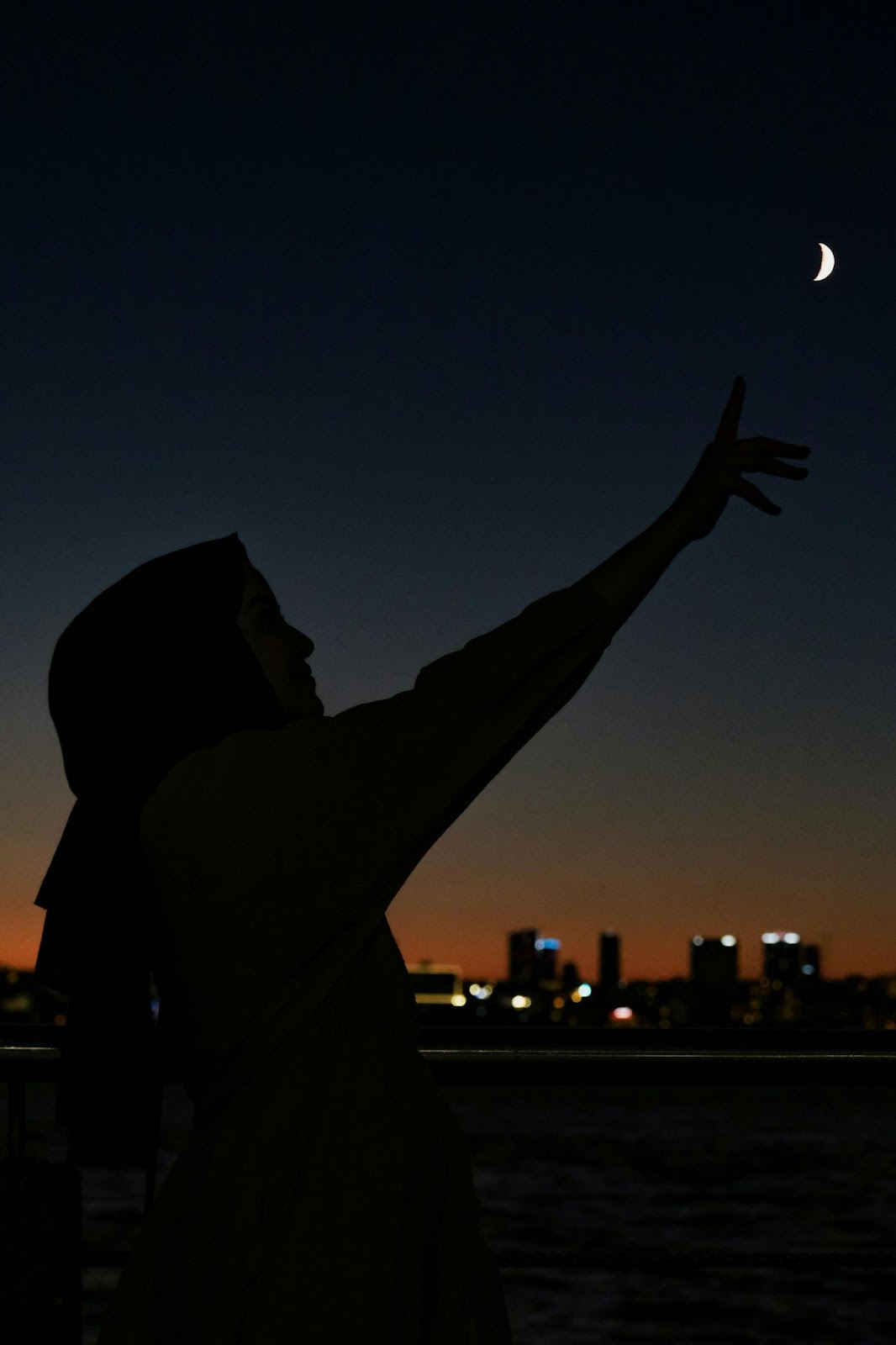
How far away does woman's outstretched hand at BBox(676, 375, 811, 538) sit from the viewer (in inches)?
65.8

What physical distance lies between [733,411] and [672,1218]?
335 feet

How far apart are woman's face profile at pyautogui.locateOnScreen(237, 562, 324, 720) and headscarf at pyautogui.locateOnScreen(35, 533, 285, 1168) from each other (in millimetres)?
18

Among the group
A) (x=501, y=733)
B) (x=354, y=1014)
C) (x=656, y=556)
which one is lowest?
(x=354, y=1014)

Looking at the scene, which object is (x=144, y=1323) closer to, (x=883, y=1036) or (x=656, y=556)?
(x=656, y=556)

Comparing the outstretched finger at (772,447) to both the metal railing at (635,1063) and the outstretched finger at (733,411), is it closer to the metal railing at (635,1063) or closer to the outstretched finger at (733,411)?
the outstretched finger at (733,411)

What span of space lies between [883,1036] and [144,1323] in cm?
219

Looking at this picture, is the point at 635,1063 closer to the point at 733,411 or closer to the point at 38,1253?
the point at 38,1253

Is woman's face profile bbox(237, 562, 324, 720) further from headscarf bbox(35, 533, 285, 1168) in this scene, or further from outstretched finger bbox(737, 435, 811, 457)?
outstretched finger bbox(737, 435, 811, 457)

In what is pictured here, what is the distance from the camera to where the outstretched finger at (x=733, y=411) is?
1767 mm

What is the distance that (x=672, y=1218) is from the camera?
96.5 m

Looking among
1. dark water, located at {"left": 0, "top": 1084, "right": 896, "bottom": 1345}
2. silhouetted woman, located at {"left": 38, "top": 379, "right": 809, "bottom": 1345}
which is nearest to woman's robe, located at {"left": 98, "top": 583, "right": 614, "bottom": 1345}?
silhouetted woman, located at {"left": 38, "top": 379, "right": 809, "bottom": 1345}

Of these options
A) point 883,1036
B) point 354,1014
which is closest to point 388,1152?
point 354,1014

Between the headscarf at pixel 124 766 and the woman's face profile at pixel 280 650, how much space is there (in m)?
0.02

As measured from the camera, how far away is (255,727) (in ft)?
5.63
